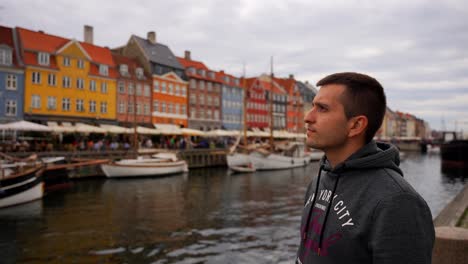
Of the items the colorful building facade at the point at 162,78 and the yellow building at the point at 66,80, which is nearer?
the yellow building at the point at 66,80

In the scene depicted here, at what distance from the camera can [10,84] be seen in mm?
36500

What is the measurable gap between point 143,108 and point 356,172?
161 feet

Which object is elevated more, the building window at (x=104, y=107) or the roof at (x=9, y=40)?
the roof at (x=9, y=40)

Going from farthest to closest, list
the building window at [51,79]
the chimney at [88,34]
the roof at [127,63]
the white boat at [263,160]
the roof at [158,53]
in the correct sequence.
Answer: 1. the roof at [158,53]
2. the chimney at [88,34]
3. the roof at [127,63]
4. the building window at [51,79]
5. the white boat at [263,160]

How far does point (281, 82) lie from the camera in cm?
8362

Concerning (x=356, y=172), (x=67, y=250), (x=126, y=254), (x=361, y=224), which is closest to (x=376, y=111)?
(x=356, y=172)

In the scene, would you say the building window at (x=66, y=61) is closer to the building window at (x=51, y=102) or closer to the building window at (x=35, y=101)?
the building window at (x=51, y=102)

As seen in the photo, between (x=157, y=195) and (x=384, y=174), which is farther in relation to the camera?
(x=157, y=195)

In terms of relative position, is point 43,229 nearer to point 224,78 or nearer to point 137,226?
point 137,226

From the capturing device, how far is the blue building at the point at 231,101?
212ft

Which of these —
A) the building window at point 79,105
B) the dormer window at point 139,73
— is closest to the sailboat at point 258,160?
the building window at point 79,105

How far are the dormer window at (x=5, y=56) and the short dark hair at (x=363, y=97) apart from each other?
40194 millimetres

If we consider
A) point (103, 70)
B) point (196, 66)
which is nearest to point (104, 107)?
point (103, 70)

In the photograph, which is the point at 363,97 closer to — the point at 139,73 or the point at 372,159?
the point at 372,159
